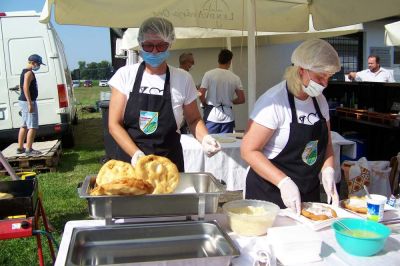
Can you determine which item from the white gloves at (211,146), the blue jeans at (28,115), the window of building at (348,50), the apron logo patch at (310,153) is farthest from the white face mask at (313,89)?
the window of building at (348,50)

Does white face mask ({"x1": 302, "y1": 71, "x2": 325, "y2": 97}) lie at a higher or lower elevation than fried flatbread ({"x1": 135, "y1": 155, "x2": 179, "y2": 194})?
higher

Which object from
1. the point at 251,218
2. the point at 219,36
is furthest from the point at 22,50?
the point at 251,218

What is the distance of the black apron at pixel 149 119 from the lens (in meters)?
2.29

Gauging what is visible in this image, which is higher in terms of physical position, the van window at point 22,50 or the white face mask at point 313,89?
the van window at point 22,50

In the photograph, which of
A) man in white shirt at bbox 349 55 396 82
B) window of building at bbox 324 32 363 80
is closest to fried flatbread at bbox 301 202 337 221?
man in white shirt at bbox 349 55 396 82

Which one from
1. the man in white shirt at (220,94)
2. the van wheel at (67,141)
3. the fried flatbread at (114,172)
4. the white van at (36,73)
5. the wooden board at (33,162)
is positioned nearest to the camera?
the fried flatbread at (114,172)

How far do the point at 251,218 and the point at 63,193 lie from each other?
12.8ft

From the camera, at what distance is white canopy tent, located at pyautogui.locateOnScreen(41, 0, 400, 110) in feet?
9.54

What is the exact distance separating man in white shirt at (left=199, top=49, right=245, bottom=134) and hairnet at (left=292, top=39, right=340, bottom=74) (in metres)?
2.83

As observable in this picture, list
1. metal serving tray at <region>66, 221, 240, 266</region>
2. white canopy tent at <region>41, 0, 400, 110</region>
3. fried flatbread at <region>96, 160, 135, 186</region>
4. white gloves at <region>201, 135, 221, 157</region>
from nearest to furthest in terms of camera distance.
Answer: metal serving tray at <region>66, 221, 240, 266</region> → fried flatbread at <region>96, 160, 135, 186</region> → white gloves at <region>201, 135, 221, 157</region> → white canopy tent at <region>41, 0, 400, 110</region>

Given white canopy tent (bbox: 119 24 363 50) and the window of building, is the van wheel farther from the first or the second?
the window of building

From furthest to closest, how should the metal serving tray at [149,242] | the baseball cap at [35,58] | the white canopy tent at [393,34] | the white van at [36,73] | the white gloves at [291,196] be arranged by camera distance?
the white van at [36,73] < the baseball cap at [35,58] < the white canopy tent at [393,34] < the white gloves at [291,196] < the metal serving tray at [149,242]

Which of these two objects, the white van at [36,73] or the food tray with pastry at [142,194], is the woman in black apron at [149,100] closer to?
the food tray with pastry at [142,194]

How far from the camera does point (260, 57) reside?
902 cm
